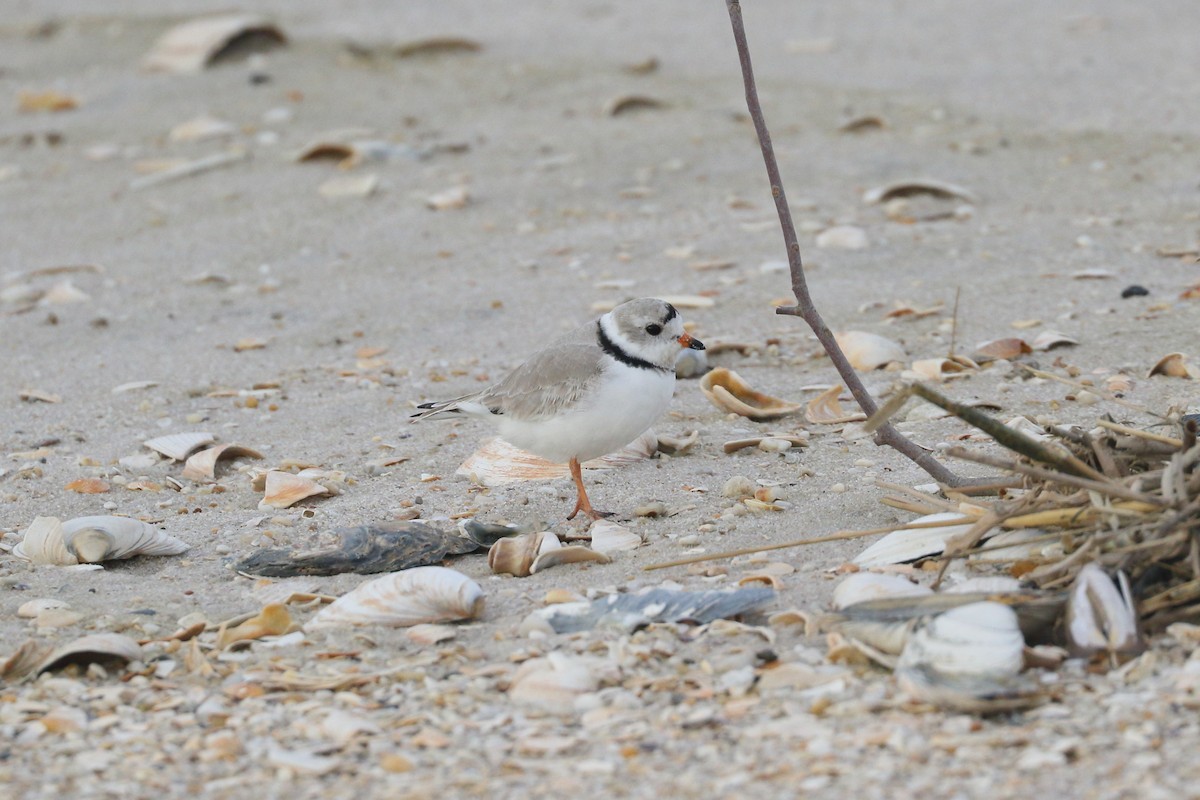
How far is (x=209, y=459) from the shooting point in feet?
14.9

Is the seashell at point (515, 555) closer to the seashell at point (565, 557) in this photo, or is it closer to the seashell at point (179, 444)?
the seashell at point (565, 557)

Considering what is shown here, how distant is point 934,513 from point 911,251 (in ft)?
10.0

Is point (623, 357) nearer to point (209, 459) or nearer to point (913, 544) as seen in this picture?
point (913, 544)

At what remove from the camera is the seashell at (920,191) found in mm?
6746

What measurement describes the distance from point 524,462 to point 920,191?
124 inches

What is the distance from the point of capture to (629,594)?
3.24m

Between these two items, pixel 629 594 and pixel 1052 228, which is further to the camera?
pixel 1052 228

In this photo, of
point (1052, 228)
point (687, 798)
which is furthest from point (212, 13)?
point (687, 798)

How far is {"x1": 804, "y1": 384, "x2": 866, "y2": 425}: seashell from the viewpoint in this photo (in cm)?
465

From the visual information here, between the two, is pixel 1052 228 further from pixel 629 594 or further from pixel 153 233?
pixel 153 233

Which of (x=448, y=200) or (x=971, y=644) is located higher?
(x=971, y=644)

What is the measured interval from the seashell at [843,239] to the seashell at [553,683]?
3792mm

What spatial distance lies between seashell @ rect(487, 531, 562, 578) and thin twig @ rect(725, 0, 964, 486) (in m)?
0.86

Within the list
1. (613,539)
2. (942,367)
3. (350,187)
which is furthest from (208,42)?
(613,539)
